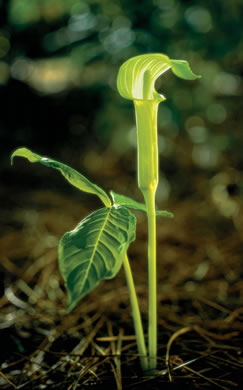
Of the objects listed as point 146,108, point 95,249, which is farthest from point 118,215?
point 146,108

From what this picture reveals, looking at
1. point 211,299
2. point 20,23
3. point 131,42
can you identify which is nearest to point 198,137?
point 131,42

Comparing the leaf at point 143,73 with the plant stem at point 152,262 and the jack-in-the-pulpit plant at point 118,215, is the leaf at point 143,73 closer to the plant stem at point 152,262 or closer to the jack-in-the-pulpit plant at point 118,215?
the jack-in-the-pulpit plant at point 118,215

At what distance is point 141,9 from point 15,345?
4.95ft

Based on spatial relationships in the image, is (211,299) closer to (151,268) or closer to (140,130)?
(151,268)

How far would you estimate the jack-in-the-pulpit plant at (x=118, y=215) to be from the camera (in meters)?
0.57

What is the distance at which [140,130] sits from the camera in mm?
673

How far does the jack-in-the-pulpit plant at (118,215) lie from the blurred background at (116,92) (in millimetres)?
1133

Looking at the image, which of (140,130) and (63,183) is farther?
(63,183)

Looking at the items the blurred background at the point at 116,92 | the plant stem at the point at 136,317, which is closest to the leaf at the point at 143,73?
the plant stem at the point at 136,317

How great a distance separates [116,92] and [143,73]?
1418 millimetres

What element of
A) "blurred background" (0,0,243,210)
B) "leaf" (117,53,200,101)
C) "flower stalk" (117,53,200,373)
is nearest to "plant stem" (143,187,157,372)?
"flower stalk" (117,53,200,373)

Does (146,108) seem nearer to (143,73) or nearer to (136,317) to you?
(143,73)

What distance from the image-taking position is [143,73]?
2.15ft

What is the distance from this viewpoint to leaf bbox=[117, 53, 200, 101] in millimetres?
577
